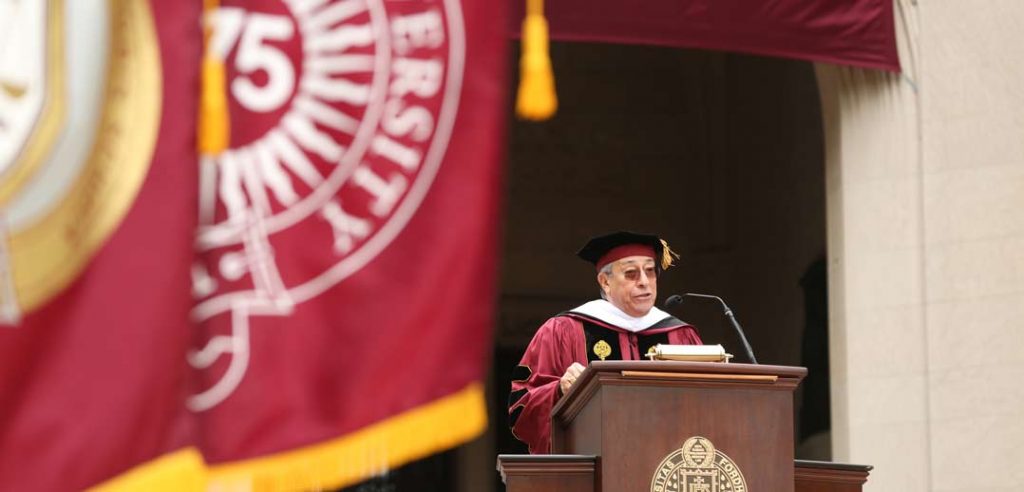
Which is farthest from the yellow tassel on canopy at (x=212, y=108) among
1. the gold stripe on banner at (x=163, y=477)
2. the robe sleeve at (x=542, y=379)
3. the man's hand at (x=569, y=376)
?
the robe sleeve at (x=542, y=379)

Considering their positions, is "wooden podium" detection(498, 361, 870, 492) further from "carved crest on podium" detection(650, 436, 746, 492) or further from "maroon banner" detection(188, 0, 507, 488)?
"maroon banner" detection(188, 0, 507, 488)

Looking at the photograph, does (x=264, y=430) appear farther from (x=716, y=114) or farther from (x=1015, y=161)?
(x=716, y=114)

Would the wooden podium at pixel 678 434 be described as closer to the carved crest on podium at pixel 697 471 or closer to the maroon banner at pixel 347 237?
the carved crest on podium at pixel 697 471

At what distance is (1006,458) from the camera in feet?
38.3

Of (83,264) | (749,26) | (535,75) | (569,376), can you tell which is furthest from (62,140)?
(749,26)

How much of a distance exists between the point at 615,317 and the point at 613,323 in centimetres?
5

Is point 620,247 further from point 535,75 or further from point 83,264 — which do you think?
point 83,264

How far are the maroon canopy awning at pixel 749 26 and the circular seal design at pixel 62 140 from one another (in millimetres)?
9085

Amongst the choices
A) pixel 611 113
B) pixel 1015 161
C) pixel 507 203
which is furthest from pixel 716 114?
pixel 1015 161

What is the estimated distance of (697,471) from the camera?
19.4ft

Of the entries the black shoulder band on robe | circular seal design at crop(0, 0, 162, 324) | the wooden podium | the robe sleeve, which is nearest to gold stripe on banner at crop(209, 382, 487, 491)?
circular seal design at crop(0, 0, 162, 324)

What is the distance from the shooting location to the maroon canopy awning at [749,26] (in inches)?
470

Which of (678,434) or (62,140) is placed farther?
(678,434)

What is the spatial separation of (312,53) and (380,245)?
0.29 meters
